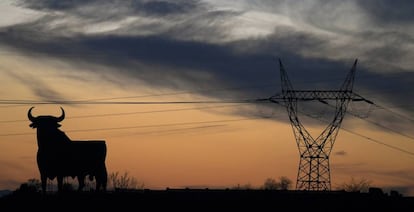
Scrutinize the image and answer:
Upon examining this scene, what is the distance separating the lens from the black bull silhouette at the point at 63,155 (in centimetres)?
5410

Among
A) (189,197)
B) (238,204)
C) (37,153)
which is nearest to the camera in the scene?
(238,204)

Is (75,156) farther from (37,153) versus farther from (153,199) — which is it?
(153,199)

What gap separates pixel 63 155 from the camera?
54.4 metres

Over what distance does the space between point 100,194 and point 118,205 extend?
150 inches

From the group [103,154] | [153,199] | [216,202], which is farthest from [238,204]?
[103,154]

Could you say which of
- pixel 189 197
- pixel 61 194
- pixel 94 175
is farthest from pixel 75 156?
pixel 189 197

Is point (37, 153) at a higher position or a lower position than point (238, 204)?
higher

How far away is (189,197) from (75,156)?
9.80 m

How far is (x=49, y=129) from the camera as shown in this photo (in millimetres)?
55156

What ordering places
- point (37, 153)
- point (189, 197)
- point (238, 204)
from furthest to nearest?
point (37, 153) < point (189, 197) < point (238, 204)

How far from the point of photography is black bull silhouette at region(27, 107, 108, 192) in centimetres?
5410

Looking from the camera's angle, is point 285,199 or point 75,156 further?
point 75,156

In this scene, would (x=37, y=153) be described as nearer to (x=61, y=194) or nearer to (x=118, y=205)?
(x=61, y=194)

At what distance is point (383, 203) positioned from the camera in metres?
46.3
